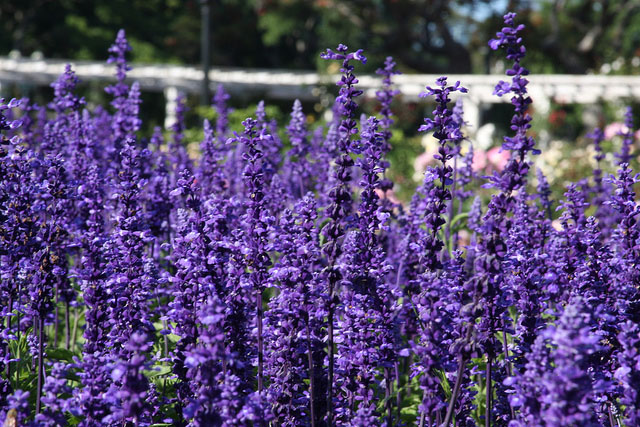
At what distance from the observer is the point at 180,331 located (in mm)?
3770

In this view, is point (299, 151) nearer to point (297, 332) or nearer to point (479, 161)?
point (297, 332)

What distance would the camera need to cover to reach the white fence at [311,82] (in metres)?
27.5

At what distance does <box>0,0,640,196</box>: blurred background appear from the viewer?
36.4m

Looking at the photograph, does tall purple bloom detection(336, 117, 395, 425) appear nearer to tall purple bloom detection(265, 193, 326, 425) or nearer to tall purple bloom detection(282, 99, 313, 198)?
tall purple bloom detection(265, 193, 326, 425)

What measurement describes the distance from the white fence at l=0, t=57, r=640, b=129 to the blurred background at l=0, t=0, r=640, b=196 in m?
0.43

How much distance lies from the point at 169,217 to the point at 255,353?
2.30 metres

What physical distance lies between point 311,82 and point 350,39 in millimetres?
9173

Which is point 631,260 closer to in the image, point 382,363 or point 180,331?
point 382,363

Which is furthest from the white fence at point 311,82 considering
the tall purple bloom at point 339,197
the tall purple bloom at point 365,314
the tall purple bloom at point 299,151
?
the tall purple bloom at point 339,197

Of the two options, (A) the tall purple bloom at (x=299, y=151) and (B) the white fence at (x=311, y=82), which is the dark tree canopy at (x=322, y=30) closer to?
(B) the white fence at (x=311, y=82)

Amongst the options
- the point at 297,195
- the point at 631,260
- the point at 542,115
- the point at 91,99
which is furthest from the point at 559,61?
the point at 631,260

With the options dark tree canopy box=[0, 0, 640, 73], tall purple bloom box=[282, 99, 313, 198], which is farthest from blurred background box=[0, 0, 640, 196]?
tall purple bloom box=[282, 99, 313, 198]

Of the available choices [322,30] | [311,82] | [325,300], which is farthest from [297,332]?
[322,30]

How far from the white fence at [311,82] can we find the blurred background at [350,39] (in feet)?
1.40
